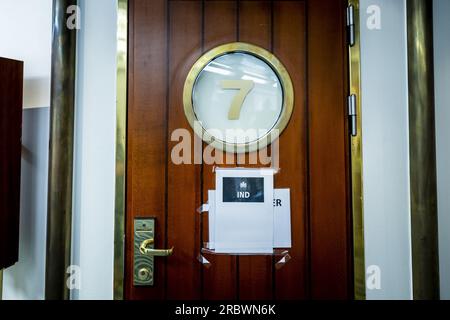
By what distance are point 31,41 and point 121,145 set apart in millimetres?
520

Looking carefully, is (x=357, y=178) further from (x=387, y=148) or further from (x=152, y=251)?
(x=152, y=251)

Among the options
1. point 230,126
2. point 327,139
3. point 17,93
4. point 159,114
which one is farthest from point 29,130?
point 327,139

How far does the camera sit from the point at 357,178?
1103 mm

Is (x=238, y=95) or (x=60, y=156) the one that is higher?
(x=238, y=95)

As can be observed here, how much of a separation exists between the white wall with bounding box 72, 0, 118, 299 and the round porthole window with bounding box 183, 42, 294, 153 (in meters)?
0.30

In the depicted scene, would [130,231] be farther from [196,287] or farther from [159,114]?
[159,114]

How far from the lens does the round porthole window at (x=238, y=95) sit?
1.12m

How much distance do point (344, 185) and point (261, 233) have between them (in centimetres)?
34

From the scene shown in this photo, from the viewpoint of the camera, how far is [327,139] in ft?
3.68

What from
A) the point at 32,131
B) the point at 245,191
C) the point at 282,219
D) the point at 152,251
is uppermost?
the point at 32,131

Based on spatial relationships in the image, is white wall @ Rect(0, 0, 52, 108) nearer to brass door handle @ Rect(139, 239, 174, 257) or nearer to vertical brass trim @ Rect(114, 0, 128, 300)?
vertical brass trim @ Rect(114, 0, 128, 300)

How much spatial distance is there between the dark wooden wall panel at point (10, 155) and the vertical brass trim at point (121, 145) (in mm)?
341

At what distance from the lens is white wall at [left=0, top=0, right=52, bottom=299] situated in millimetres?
1150

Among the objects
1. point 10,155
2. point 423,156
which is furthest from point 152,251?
point 423,156
